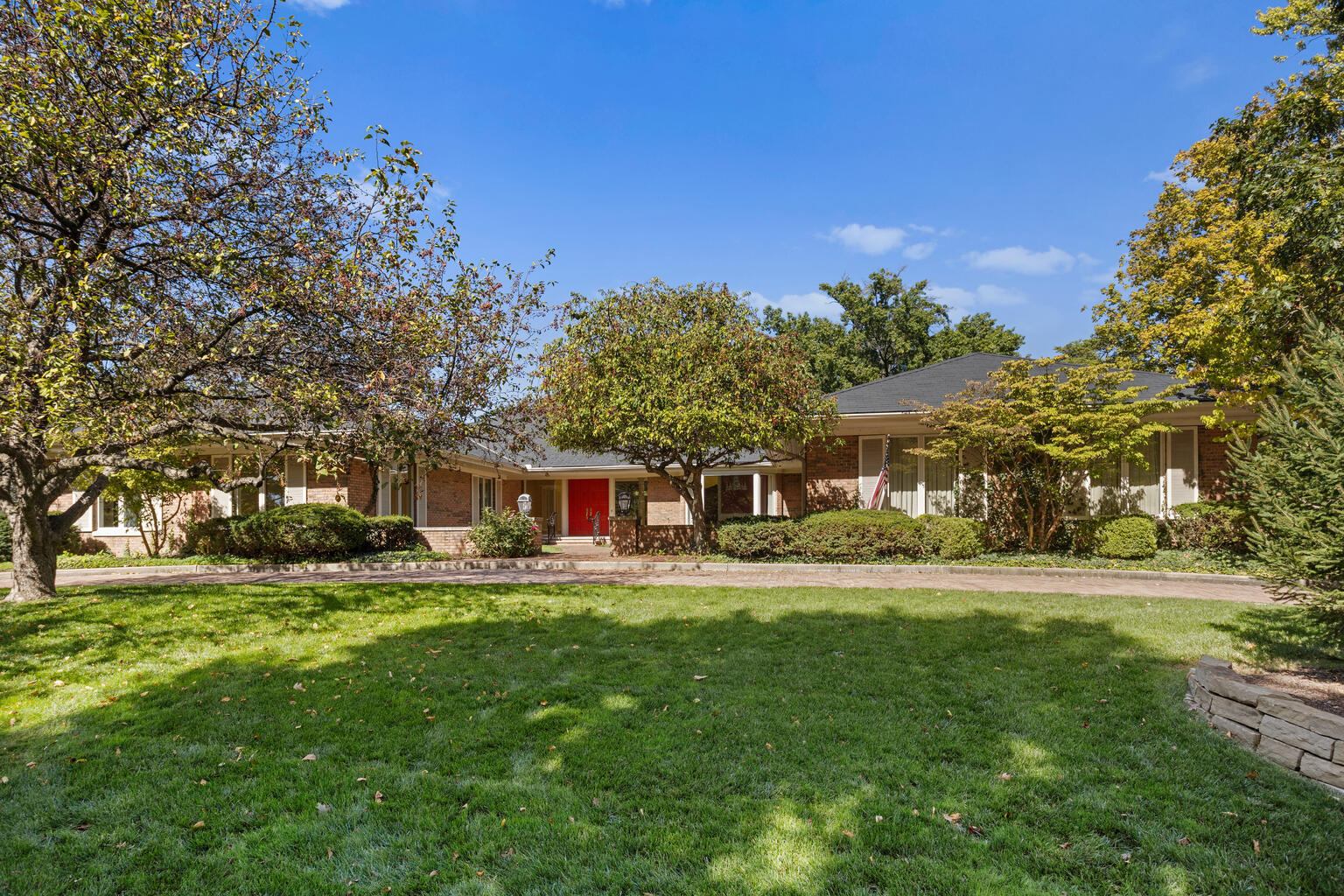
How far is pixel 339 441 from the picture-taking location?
27.3 feet

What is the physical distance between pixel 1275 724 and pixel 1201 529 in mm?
13303

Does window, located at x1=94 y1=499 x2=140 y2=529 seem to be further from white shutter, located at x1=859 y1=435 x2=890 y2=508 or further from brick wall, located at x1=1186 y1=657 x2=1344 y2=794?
brick wall, located at x1=1186 y1=657 x2=1344 y2=794

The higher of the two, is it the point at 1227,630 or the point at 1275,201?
the point at 1275,201

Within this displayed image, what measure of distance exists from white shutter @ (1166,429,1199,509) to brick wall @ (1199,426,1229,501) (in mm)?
126

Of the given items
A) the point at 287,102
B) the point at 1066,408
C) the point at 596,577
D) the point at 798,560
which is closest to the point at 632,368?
the point at 596,577

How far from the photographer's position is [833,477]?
16859 millimetres

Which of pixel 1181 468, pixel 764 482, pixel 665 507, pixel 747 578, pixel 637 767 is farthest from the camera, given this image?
pixel 764 482

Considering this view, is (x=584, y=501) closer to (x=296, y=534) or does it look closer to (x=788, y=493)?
(x=788, y=493)

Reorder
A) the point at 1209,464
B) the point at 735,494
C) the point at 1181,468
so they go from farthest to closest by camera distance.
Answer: the point at 735,494, the point at 1181,468, the point at 1209,464

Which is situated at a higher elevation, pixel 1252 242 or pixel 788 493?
pixel 1252 242

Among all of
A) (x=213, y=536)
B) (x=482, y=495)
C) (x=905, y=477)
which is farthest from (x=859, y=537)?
(x=213, y=536)

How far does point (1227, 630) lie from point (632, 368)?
35.5 ft

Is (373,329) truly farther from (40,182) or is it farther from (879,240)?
(879,240)

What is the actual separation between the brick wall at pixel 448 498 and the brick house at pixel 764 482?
0.04m
